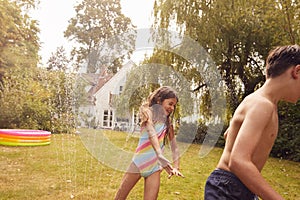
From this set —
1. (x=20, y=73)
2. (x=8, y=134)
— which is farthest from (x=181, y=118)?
(x=20, y=73)

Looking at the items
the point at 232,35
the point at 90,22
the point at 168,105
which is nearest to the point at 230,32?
the point at 232,35

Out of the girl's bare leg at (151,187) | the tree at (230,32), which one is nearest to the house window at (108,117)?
the girl's bare leg at (151,187)

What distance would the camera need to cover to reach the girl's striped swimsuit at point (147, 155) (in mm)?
2701

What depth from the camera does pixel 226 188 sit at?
1.37 metres

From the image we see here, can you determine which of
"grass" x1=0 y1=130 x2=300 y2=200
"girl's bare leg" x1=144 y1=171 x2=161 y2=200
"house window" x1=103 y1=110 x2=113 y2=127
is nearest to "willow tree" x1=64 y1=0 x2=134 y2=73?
"grass" x1=0 y1=130 x2=300 y2=200

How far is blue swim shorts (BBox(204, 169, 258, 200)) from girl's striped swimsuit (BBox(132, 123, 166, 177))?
1.27 metres

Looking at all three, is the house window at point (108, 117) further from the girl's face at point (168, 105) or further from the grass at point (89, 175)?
the girl's face at point (168, 105)

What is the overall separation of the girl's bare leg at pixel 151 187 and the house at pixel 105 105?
496 mm

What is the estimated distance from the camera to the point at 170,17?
10.3 m

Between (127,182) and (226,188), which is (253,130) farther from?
(127,182)

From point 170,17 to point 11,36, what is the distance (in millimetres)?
7472

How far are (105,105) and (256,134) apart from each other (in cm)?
194

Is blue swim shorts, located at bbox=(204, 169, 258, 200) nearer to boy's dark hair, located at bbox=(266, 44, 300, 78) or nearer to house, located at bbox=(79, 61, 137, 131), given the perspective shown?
boy's dark hair, located at bbox=(266, 44, 300, 78)

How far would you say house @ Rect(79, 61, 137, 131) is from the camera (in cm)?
289
